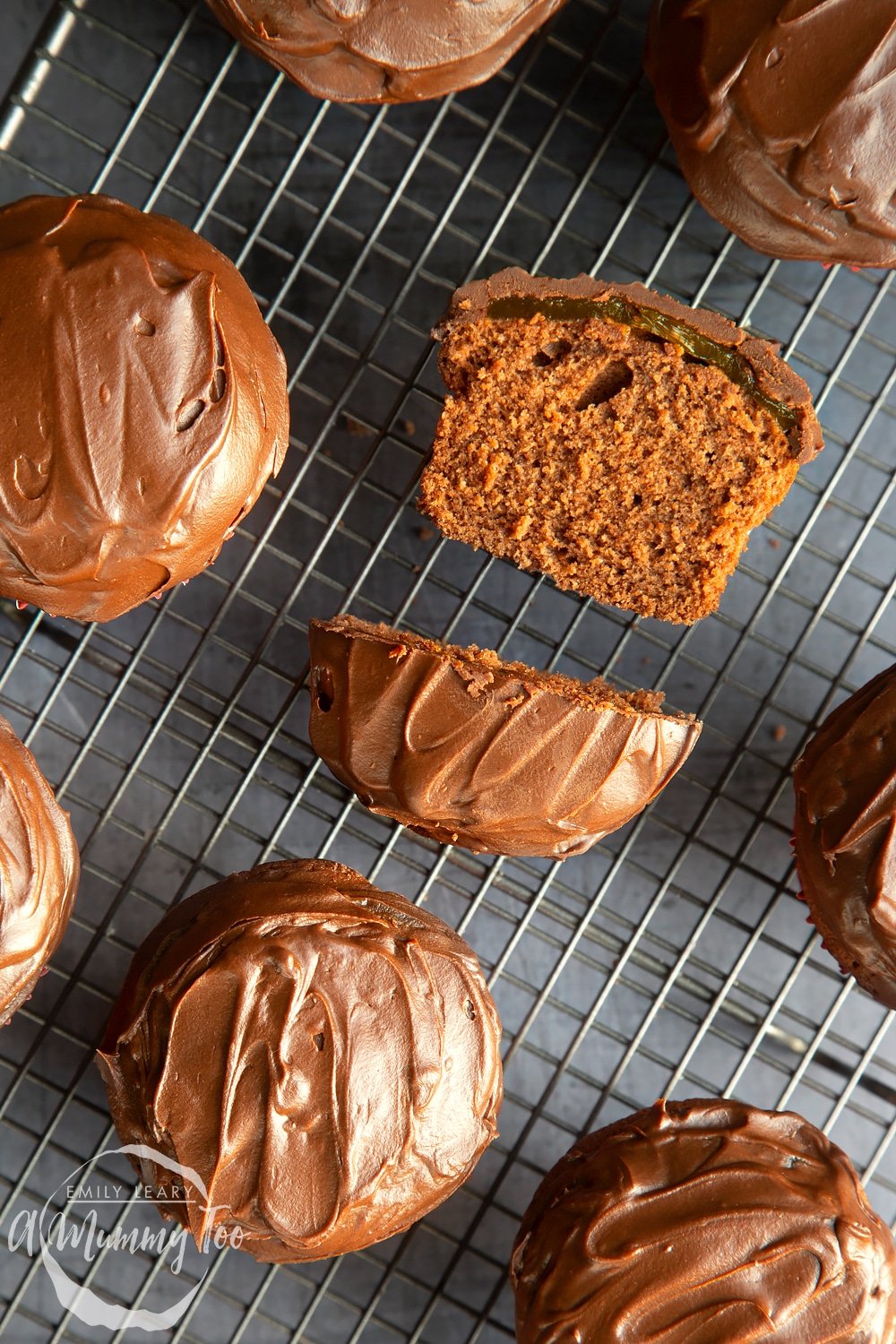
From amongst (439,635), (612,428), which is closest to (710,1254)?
(439,635)

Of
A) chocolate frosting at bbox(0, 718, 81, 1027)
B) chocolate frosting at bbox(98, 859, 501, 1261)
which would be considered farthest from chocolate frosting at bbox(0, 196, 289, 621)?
chocolate frosting at bbox(98, 859, 501, 1261)

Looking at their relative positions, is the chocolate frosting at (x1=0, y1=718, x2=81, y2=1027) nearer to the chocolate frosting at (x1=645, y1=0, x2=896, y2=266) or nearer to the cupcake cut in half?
the cupcake cut in half

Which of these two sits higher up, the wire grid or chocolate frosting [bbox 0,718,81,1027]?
the wire grid

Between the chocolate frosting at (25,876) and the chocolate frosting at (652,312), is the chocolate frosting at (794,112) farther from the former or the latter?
the chocolate frosting at (25,876)

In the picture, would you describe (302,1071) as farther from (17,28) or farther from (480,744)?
(17,28)

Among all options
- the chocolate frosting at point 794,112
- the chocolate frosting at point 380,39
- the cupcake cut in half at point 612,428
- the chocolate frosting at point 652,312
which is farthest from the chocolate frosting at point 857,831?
the chocolate frosting at point 380,39

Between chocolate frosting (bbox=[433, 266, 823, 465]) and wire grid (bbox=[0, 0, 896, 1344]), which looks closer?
chocolate frosting (bbox=[433, 266, 823, 465])
